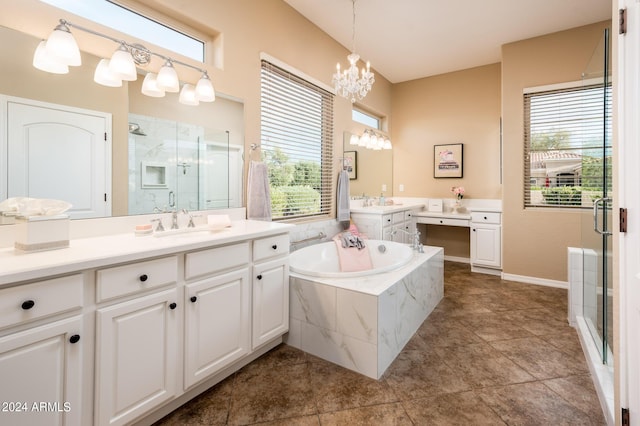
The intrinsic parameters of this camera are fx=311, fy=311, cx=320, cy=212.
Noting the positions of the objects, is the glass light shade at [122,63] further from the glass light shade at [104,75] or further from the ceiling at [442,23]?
the ceiling at [442,23]

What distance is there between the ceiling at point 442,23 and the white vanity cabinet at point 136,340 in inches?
117

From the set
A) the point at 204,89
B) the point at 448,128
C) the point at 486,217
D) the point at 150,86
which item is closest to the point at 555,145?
the point at 486,217

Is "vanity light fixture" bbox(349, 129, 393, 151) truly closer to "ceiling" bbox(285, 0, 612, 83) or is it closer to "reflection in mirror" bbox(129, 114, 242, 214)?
"ceiling" bbox(285, 0, 612, 83)

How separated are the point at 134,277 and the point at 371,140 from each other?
12.4 ft

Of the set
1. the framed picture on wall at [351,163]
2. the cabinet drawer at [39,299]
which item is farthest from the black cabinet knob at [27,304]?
the framed picture on wall at [351,163]

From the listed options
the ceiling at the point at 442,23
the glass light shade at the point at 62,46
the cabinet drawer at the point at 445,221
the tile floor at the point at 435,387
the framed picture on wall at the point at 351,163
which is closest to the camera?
the glass light shade at the point at 62,46

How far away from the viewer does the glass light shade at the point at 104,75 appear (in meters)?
1.73

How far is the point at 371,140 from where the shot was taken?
14.9 feet

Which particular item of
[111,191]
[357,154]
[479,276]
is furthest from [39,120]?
[479,276]

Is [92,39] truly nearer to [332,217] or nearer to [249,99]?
[249,99]

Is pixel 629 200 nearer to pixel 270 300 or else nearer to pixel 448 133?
pixel 270 300

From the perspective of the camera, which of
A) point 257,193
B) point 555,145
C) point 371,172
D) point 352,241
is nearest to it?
point 257,193

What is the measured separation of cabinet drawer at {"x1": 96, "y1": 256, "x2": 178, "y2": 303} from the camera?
4.22 feet

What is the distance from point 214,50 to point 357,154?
7.69ft
